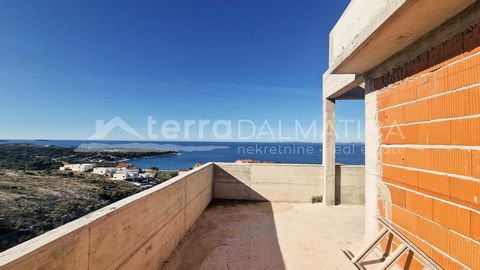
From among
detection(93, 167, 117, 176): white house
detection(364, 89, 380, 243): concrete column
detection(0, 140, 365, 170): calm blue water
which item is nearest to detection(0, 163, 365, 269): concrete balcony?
detection(364, 89, 380, 243): concrete column

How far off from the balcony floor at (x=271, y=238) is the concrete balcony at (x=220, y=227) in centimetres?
1

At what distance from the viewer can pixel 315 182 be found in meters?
6.85

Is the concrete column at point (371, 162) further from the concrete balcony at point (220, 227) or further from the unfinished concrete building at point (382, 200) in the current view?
the concrete balcony at point (220, 227)

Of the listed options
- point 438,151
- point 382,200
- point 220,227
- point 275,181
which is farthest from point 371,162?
point 275,181

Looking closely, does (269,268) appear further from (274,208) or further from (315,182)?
(315,182)

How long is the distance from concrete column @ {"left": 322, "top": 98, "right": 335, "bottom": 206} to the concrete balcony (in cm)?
26

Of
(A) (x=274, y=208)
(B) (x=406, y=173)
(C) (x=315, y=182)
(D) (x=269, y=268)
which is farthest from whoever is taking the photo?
(C) (x=315, y=182)

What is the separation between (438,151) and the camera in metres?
2.30

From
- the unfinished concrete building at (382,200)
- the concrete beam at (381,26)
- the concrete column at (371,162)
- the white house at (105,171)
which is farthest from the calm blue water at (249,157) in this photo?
the concrete beam at (381,26)

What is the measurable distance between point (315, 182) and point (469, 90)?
5.18 meters

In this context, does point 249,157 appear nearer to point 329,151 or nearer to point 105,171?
point 105,171

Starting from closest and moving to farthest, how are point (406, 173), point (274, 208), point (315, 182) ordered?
1. point (406, 173)
2. point (274, 208)
3. point (315, 182)

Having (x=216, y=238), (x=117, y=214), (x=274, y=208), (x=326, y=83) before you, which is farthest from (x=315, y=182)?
(x=117, y=214)

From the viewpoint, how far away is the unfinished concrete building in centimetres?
190
